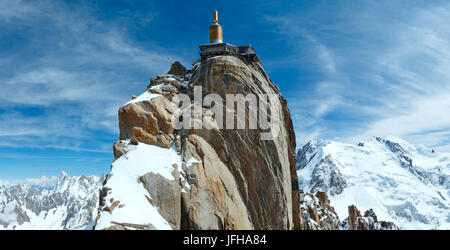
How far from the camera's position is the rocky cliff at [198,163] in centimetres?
3472

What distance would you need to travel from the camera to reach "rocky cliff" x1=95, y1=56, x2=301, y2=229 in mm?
34719

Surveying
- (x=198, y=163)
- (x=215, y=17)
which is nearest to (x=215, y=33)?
(x=215, y=17)

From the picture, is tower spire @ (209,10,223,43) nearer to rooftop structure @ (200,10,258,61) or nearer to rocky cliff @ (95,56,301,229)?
rooftop structure @ (200,10,258,61)

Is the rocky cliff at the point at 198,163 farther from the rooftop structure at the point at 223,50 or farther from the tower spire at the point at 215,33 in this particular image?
the tower spire at the point at 215,33

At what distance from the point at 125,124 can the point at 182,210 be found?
13433 millimetres

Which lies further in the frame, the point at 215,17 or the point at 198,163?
the point at 215,17

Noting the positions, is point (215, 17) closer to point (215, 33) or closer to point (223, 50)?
point (215, 33)

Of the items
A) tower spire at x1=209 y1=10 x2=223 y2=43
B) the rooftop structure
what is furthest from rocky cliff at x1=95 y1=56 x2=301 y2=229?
tower spire at x1=209 y1=10 x2=223 y2=43

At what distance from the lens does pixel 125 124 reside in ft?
142

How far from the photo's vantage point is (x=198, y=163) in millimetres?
41125

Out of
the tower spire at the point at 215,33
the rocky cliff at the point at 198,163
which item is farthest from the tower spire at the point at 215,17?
the rocky cliff at the point at 198,163

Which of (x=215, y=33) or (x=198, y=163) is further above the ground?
(x=215, y=33)
